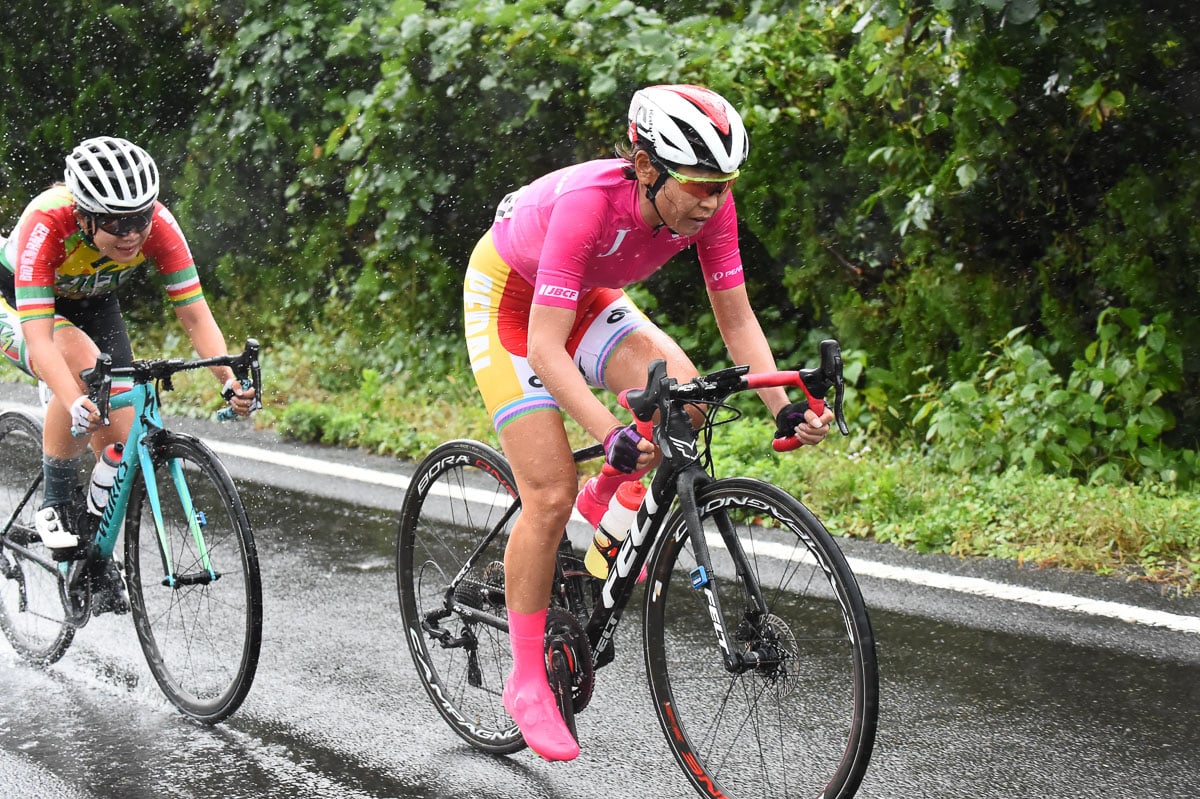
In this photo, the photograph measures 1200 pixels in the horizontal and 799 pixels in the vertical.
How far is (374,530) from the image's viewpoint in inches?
→ 261

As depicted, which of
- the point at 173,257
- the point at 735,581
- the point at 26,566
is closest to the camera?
the point at 735,581

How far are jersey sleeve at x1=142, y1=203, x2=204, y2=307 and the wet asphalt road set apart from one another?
4.66 feet

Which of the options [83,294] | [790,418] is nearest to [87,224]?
[83,294]

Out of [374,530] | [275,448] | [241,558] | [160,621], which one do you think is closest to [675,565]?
[241,558]

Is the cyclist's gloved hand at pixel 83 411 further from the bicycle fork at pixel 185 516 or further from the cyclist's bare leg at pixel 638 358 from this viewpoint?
the cyclist's bare leg at pixel 638 358

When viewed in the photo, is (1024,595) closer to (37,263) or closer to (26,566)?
(37,263)

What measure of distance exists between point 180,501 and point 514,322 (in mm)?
1375

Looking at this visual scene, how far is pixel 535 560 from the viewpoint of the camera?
381 cm

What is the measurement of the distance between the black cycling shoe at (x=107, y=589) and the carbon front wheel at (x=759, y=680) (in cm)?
229

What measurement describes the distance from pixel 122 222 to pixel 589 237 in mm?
1889

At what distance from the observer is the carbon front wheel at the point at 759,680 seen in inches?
121

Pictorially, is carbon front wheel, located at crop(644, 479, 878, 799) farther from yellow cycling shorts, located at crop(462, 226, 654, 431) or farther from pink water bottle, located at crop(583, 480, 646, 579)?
yellow cycling shorts, located at crop(462, 226, 654, 431)

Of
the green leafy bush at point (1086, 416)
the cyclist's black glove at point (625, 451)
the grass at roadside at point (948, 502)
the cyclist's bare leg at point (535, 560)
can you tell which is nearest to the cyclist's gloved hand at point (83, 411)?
the cyclist's bare leg at point (535, 560)

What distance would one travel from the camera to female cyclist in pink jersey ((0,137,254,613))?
4.39 meters
